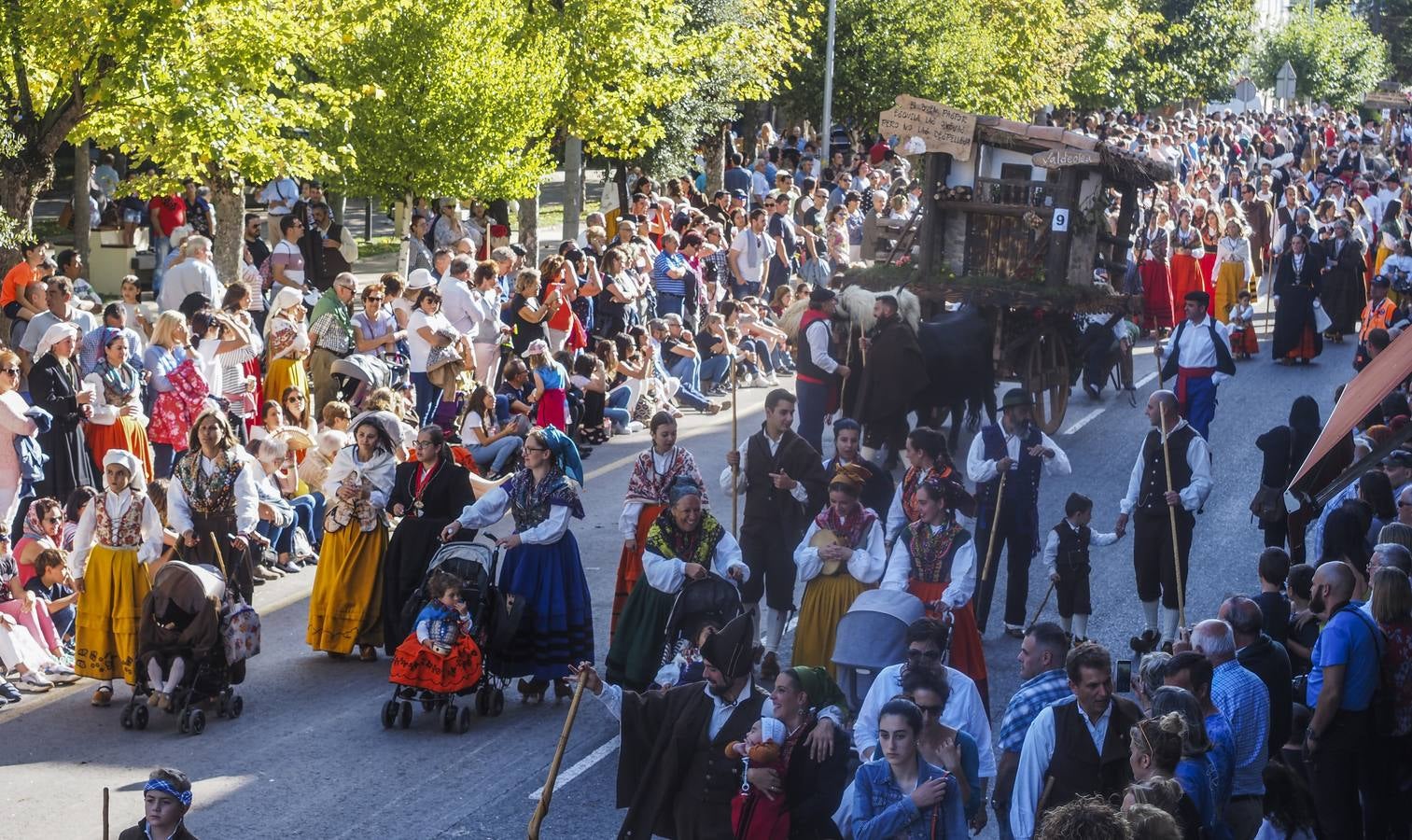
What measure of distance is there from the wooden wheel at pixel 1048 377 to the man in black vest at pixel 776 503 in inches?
256

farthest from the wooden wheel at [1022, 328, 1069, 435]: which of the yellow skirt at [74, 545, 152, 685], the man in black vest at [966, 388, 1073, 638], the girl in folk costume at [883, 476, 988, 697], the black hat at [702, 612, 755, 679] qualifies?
the black hat at [702, 612, 755, 679]

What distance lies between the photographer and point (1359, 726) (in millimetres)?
8508

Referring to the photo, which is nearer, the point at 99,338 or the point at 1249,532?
the point at 99,338

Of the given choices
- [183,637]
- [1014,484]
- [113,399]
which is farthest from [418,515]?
[1014,484]

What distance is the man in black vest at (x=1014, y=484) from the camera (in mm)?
12531

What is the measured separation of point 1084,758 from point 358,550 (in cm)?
596

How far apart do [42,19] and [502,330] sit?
514 cm

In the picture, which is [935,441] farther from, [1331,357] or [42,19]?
[1331,357]

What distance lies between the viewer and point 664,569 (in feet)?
34.2

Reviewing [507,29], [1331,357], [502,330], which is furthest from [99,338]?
[1331,357]

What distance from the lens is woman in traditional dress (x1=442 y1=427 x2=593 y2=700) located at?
1125 cm

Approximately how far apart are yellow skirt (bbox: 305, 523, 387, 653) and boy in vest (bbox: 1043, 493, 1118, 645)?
166 inches

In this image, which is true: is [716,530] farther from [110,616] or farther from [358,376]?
[358,376]

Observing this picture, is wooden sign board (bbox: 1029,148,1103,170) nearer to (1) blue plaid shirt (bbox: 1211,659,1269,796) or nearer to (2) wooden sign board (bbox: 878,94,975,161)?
(2) wooden sign board (bbox: 878,94,975,161)
